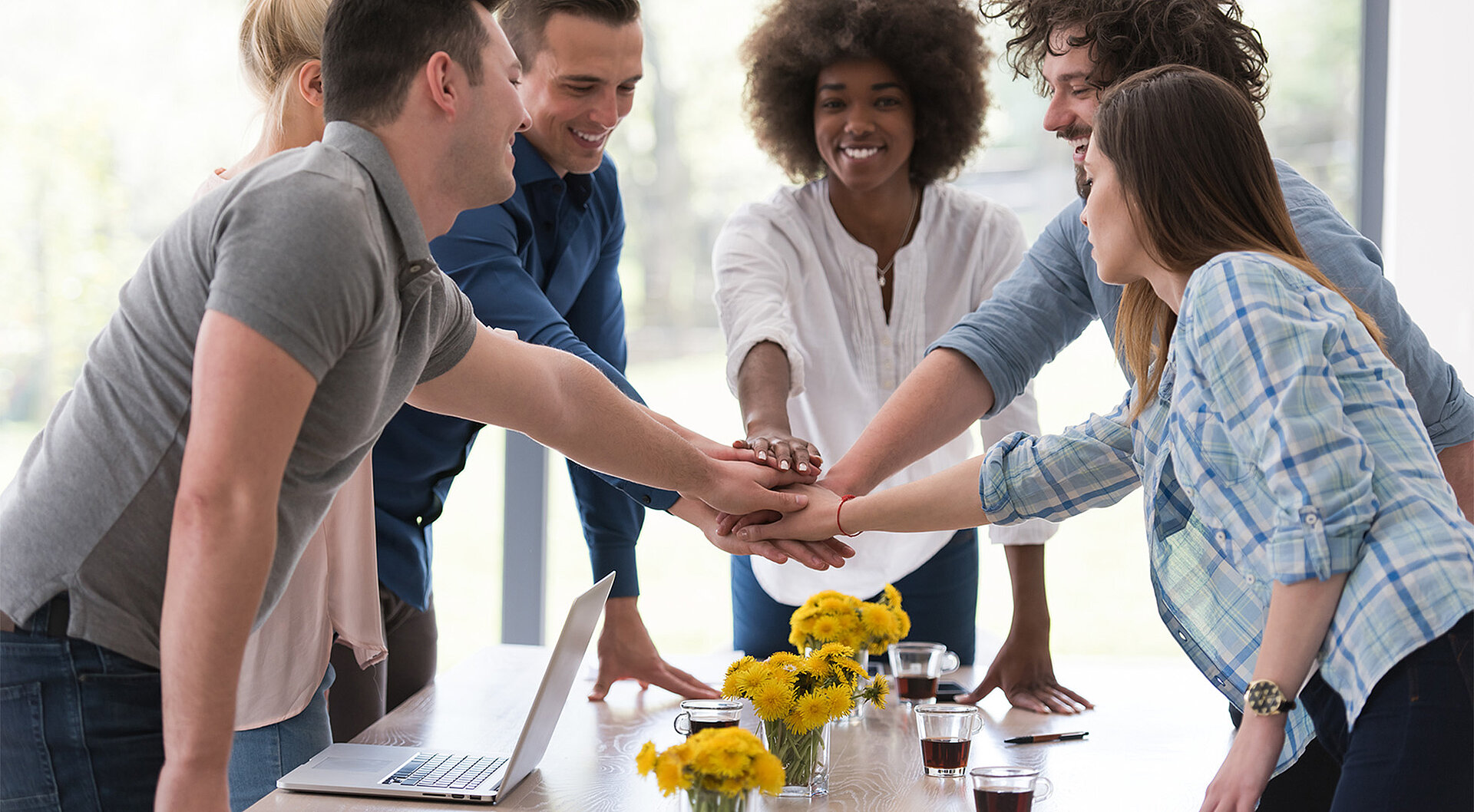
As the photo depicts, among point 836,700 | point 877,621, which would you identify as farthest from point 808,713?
point 877,621

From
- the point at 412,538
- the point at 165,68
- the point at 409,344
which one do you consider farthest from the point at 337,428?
the point at 165,68

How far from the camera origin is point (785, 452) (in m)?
2.19

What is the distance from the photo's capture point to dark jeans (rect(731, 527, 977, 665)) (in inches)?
94.2

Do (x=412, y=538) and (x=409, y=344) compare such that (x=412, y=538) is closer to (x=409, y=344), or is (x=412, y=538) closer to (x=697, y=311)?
(x=409, y=344)

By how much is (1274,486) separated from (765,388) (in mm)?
1236

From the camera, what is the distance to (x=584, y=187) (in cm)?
239

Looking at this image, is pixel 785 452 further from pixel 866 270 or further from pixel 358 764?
pixel 358 764

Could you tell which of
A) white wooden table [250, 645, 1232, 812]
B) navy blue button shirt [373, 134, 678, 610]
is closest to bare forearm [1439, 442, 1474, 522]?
white wooden table [250, 645, 1232, 812]

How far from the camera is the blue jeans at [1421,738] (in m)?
1.08

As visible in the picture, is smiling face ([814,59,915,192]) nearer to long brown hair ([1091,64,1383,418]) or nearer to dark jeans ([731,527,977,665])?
dark jeans ([731,527,977,665])

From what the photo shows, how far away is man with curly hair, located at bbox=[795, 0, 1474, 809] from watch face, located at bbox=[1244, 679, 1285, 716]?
0.18 m

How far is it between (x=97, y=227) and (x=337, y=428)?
3302 mm

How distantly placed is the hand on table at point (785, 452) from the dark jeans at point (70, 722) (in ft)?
4.02

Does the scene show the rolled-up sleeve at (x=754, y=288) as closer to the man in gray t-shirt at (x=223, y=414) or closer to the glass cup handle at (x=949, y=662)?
the glass cup handle at (x=949, y=662)
